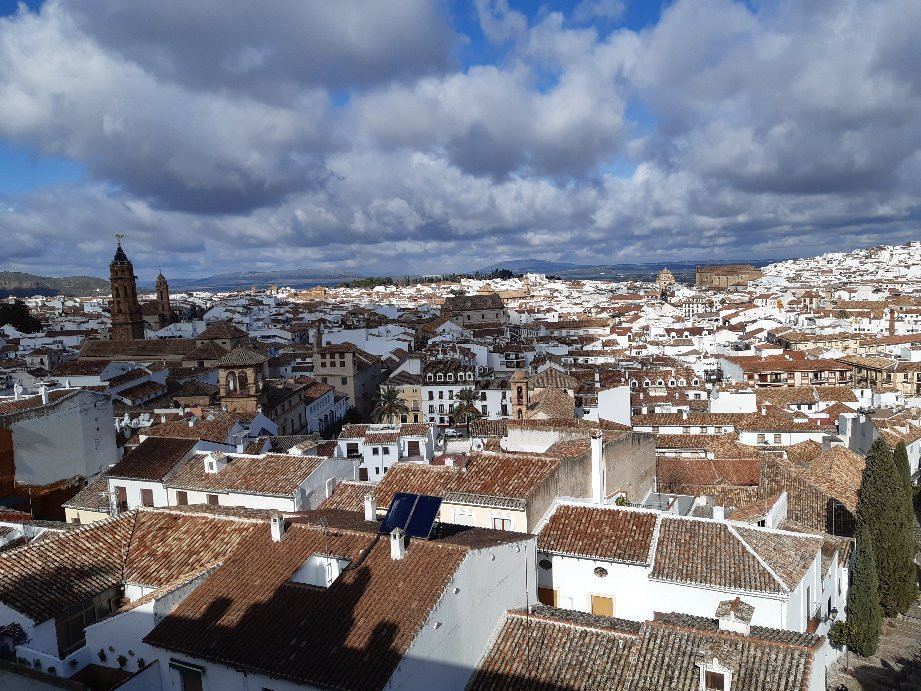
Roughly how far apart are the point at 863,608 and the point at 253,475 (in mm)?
18738

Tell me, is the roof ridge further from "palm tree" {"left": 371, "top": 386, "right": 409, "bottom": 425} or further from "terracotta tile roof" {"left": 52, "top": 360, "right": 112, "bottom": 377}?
"terracotta tile roof" {"left": 52, "top": 360, "right": 112, "bottom": 377}

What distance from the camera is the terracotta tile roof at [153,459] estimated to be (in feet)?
75.7

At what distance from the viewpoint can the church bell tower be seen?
69312 mm

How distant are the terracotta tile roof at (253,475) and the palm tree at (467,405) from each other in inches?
1072

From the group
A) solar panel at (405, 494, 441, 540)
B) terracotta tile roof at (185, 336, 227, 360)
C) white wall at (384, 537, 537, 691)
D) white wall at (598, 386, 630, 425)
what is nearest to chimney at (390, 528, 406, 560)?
solar panel at (405, 494, 441, 540)

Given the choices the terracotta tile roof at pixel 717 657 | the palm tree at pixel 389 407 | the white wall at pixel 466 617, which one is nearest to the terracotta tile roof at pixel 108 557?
the white wall at pixel 466 617

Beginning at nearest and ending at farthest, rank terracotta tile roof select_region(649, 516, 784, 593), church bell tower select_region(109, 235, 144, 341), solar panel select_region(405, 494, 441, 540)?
solar panel select_region(405, 494, 441, 540), terracotta tile roof select_region(649, 516, 784, 593), church bell tower select_region(109, 235, 144, 341)

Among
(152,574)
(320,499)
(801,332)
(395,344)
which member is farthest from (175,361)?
(801,332)

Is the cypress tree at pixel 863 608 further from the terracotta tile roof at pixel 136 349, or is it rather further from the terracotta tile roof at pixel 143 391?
the terracotta tile roof at pixel 136 349

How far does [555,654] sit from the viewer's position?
519 inches

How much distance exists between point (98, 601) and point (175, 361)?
4974 centimetres

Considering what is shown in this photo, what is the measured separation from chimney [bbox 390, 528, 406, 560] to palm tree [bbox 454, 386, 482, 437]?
1425 inches

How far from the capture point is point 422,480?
19.8 meters

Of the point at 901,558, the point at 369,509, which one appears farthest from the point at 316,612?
the point at 901,558
